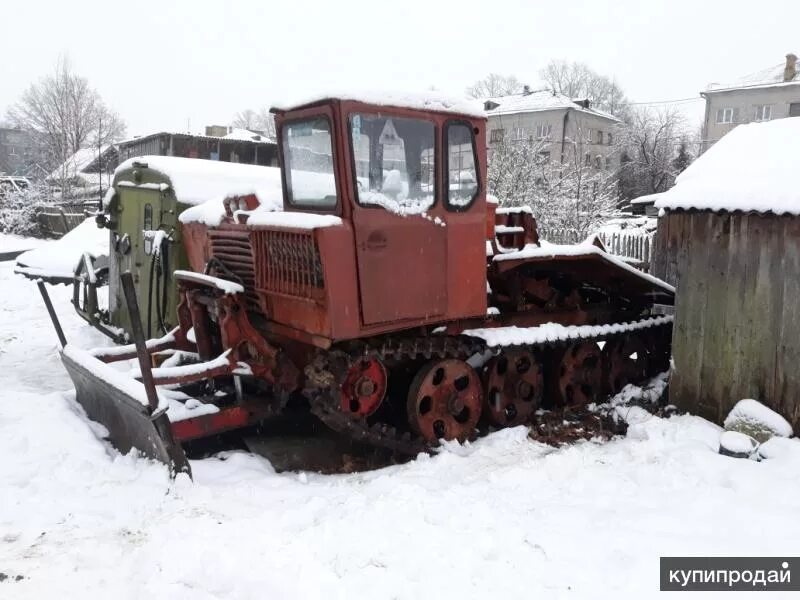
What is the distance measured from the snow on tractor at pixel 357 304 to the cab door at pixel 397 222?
12 mm

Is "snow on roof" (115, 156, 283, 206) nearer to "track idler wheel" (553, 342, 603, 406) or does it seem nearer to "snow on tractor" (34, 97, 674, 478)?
"snow on tractor" (34, 97, 674, 478)

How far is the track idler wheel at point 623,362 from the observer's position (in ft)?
25.2

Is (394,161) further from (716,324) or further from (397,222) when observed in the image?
(716,324)

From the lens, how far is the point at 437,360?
5922mm

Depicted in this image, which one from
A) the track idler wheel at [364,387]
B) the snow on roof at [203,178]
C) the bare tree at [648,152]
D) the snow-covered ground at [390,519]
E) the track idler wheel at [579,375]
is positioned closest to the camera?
the snow-covered ground at [390,519]

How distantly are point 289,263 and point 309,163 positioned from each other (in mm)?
897

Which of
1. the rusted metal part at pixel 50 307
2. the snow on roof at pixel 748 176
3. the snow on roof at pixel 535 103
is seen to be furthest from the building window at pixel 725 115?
the rusted metal part at pixel 50 307

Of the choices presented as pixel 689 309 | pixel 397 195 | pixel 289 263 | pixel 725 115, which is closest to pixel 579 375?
pixel 689 309

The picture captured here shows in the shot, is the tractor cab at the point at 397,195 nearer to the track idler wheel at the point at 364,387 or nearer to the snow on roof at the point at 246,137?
the track idler wheel at the point at 364,387

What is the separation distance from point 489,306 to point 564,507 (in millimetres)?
Answer: 2629

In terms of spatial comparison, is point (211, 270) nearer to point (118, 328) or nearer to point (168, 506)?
point (168, 506)

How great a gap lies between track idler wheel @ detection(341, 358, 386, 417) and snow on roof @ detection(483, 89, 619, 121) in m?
42.2

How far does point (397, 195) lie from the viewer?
529 cm

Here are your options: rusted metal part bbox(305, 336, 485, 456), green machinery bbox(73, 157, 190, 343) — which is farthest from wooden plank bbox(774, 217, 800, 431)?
green machinery bbox(73, 157, 190, 343)
